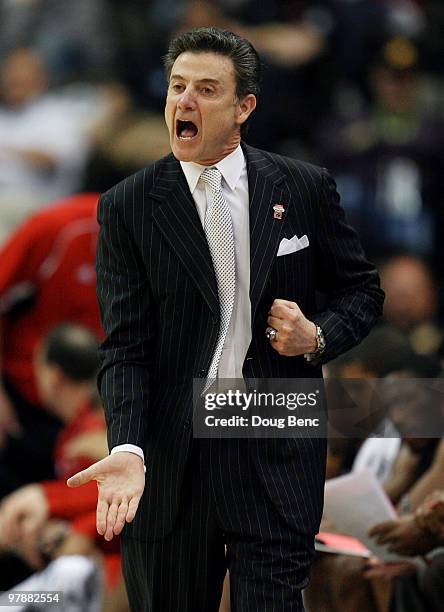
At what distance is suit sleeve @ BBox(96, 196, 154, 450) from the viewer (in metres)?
2.92

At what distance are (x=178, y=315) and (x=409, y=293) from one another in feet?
12.9

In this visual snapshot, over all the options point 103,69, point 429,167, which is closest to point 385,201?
point 429,167

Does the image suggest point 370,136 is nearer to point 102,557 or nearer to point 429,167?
point 429,167

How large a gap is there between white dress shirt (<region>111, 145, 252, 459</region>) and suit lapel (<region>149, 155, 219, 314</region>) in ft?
0.10

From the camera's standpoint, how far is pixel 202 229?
2.96 m

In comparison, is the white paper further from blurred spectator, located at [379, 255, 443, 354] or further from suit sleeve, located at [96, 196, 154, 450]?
blurred spectator, located at [379, 255, 443, 354]

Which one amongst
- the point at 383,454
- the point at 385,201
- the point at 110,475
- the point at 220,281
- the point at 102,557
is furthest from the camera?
the point at 385,201

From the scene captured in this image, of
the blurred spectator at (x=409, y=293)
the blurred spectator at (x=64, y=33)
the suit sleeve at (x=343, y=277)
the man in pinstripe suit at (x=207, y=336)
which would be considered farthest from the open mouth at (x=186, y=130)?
the blurred spectator at (x=64, y=33)

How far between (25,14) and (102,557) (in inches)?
150

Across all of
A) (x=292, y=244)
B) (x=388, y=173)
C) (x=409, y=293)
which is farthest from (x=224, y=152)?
(x=388, y=173)

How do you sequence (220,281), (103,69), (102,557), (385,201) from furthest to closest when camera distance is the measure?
1. (103,69)
2. (385,201)
3. (102,557)
4. (220,281)

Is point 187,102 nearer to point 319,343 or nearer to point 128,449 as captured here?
point 319,343

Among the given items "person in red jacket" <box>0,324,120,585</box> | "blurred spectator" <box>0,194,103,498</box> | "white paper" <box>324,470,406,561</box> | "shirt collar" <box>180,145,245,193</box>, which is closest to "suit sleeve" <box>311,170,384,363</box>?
"shirt collar" <box>180,145,245,193</box>

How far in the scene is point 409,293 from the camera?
22.1 feet
